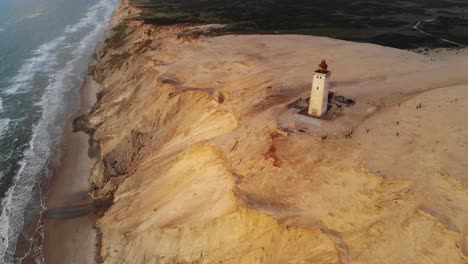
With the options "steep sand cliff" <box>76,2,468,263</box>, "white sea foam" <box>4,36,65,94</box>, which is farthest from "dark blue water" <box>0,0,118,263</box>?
"steep sand cliff" <box>76,2,468,263</box>

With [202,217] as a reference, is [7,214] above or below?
below

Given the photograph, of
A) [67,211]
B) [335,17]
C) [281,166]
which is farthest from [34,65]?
[281,166]

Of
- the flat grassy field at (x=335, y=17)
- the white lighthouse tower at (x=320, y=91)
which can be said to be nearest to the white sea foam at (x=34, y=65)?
the flat grassy field at (x=335, y=17)

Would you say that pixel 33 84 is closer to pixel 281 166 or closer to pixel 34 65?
pixel 34 65

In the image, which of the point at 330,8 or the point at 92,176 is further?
the point at 330,8

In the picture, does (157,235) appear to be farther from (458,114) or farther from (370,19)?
(370,19)

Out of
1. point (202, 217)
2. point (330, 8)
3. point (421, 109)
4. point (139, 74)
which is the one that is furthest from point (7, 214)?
point (330, 8)
